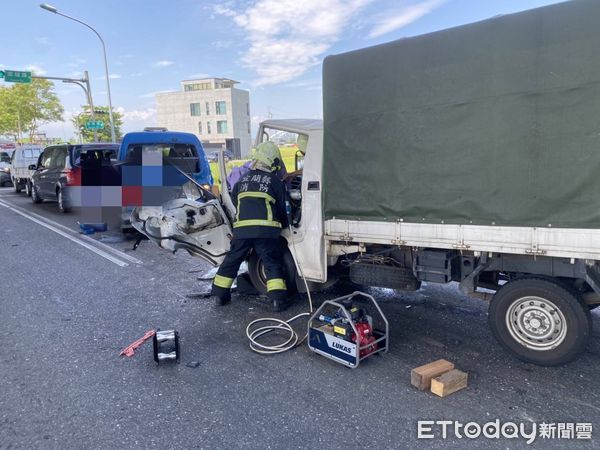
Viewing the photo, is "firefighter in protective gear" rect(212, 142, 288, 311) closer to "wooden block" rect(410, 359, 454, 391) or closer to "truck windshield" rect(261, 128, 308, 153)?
"truck windshield" rect(261, 128, 308, 153)

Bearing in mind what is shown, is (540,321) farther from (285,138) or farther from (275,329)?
(285,138)

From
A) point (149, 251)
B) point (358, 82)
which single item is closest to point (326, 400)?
point (358, 82)

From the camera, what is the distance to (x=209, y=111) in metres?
65.1

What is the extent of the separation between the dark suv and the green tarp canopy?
6.74 meters

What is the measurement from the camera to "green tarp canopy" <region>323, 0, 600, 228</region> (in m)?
2.88

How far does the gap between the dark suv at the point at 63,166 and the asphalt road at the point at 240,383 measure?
5.47m

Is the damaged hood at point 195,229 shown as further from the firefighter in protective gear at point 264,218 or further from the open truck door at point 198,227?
the firefighter in protective gear at point 264,218

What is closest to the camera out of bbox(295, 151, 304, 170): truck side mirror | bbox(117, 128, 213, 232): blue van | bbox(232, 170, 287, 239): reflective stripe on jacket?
bbox(232, 170, 287, 239): reflective stripe on jacket

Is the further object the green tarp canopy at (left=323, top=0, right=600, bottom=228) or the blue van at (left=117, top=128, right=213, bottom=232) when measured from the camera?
the blue van at (left=117, top=128, right=213, bottom=232)

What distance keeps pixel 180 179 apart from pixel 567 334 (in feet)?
16.1

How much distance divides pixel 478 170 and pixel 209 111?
65717mm

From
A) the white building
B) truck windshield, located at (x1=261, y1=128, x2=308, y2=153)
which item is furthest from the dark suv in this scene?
the white building

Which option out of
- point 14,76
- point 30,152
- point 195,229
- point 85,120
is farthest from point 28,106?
point 195,229

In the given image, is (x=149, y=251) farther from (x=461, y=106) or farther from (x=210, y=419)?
(x=461, y=106)
